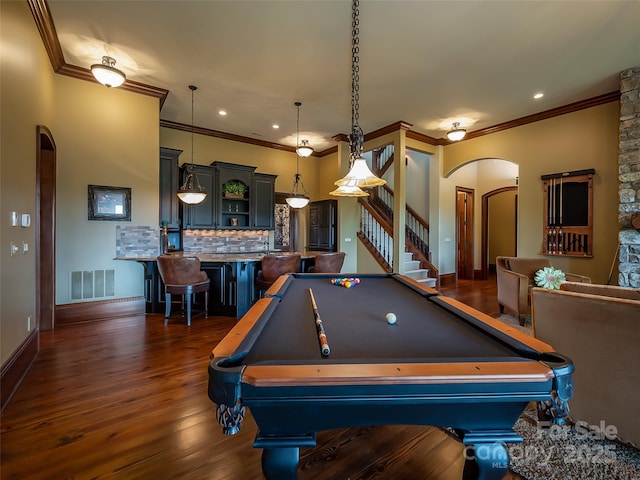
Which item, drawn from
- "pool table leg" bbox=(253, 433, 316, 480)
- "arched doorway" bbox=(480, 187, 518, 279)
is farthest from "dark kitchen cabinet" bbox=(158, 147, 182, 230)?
"arched doorway" bbox=(480, 187, 518, 279)

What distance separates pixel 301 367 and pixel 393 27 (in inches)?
141

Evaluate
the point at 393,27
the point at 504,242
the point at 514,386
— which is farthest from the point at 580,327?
the point at 504,242

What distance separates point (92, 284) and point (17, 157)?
2286mm

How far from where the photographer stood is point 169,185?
5.57 metres

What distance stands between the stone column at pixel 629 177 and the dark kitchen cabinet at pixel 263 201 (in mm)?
6124

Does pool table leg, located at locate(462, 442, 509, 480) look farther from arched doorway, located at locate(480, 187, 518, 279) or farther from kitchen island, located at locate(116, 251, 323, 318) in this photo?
arched doorway, located at locate(480, 187, 518, 279)

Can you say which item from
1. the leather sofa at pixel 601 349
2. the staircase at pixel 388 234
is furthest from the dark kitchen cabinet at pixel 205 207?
the leather sofa at pixel 601 349

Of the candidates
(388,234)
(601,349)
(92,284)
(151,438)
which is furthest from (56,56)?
(601,349)

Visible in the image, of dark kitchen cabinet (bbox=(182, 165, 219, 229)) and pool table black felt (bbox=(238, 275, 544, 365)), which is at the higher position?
dark kitchen cabinet (bbox=(182, 165, 219, 229))

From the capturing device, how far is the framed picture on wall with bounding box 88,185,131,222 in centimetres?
421

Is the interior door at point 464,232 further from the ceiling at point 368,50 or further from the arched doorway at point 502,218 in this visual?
the ceiling at point 368,50

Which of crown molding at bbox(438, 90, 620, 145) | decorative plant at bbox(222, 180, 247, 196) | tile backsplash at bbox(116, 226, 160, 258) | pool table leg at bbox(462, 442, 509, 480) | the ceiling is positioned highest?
the ceiling

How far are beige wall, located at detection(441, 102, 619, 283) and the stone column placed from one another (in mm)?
595

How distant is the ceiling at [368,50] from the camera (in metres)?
2.91
